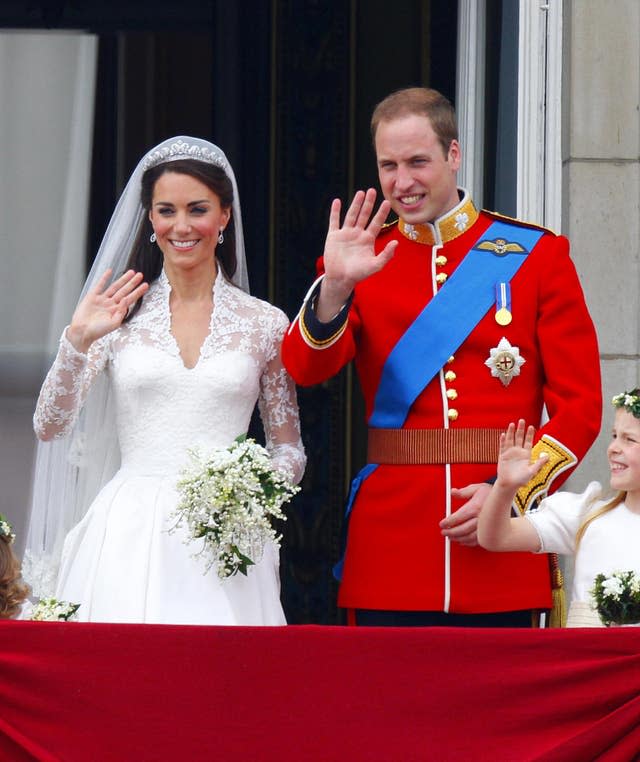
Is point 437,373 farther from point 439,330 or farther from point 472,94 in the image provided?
point 472,94

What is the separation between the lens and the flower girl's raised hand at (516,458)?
3678mm

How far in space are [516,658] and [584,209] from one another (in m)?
2.04

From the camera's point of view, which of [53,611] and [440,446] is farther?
[440,446]

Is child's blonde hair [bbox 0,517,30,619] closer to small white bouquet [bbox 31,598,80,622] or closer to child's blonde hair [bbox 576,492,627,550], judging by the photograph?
small white bouquet [bbox 31,598,80,622]

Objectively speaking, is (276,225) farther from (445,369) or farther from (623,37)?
(445,369)

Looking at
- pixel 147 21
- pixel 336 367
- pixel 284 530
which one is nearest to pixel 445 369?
pixel 336 367

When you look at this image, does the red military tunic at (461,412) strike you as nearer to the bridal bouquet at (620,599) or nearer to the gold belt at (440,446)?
the gold belt at (440,446)

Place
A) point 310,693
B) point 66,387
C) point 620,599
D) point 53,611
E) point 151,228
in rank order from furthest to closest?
point 151,228 < point 66,387 < point 53,611 < point 620,599 < point 310,693

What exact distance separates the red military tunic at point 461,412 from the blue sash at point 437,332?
20 mm

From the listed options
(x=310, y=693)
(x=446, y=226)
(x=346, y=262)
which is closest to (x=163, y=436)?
(x=346, y=262)

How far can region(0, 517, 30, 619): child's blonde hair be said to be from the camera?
3760mm

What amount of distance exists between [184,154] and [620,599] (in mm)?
1489

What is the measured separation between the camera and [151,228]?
4328mm

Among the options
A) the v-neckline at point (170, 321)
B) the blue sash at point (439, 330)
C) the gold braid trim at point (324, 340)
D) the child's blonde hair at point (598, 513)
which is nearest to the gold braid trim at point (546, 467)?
the child's blonde hair at point (598, 513)
